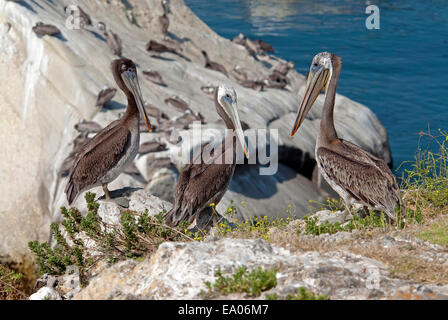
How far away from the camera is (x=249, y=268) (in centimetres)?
443

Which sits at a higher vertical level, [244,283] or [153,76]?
[244,283]

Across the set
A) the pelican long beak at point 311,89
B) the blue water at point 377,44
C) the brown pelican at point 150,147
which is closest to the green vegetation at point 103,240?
the pelican long beak at point 311,89

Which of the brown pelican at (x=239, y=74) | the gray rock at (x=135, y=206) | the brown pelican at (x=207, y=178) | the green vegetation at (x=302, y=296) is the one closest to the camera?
the green vegetation at (x=302, y=296)

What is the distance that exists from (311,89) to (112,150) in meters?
2.86

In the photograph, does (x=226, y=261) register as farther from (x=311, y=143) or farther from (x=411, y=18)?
(x=411, y=18)

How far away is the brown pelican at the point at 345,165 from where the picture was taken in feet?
22.0

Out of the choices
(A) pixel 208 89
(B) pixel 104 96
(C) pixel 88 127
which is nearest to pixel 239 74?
(A) pixel 208 89

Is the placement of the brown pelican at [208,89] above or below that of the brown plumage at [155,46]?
below

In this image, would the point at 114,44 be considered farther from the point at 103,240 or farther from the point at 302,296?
the point at 302,296

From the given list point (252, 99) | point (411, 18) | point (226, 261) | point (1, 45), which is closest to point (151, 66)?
point (252, 99)

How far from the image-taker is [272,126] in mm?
16719

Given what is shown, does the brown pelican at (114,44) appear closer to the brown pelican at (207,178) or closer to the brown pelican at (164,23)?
the brown pelican at (164,23)

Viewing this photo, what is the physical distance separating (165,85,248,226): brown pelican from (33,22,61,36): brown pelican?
24.3ft
